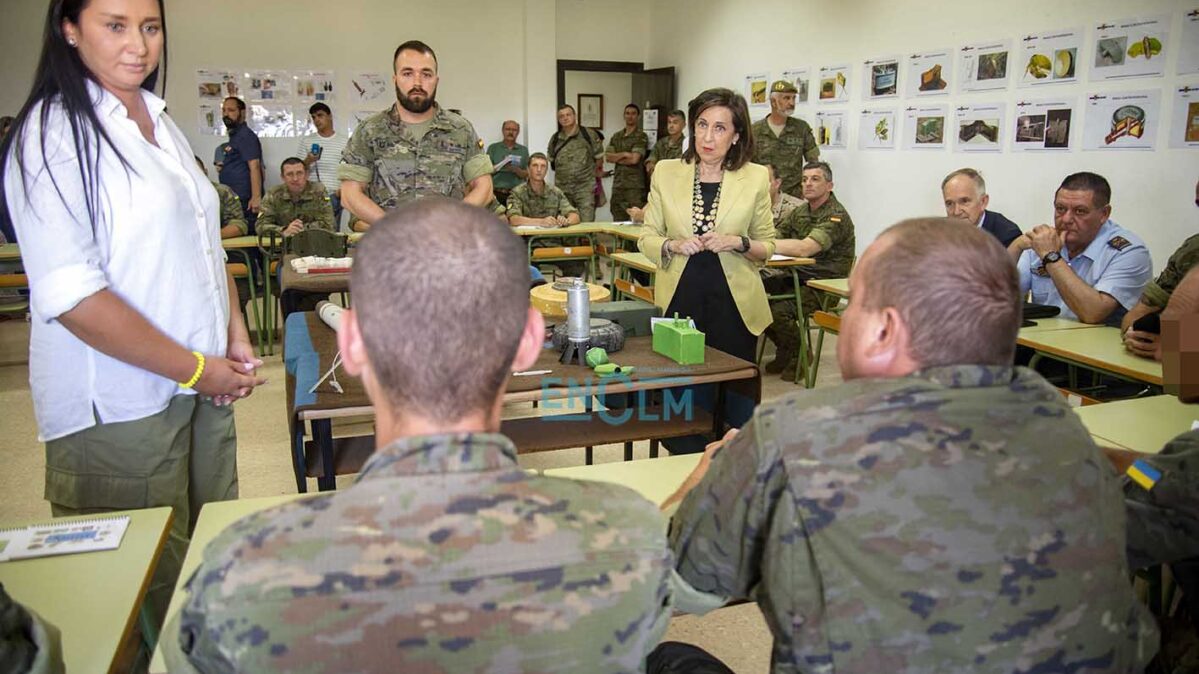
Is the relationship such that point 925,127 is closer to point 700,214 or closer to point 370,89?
point 700,214

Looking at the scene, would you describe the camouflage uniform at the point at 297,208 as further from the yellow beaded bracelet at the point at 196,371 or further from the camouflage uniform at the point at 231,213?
the yellow beaded bracelet at the point at 196,371

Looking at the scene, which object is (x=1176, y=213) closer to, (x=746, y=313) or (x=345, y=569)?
(x=746, y=313)

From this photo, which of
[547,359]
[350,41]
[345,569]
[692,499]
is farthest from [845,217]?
[350,41]

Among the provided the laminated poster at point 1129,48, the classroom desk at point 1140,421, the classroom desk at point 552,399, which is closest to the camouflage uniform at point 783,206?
the laminated poster at point 1129,48

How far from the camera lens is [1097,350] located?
2826 millimetres

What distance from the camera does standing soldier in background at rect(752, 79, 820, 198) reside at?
688 centimetres

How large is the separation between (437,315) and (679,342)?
1676mm

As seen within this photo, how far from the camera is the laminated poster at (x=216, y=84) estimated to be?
339 inches

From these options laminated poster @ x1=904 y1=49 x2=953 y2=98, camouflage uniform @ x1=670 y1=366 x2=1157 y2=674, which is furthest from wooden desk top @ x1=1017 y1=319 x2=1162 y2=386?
laminated poster @ x1=904 y1=49 x2=953 y2=98

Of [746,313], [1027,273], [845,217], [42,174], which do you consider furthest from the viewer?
[845,217]

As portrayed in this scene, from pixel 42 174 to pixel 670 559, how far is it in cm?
127

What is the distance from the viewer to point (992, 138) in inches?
213

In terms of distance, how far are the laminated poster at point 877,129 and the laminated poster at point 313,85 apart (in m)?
5.79

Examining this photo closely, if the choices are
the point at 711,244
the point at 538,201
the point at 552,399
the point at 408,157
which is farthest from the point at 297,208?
the point at 552,399
